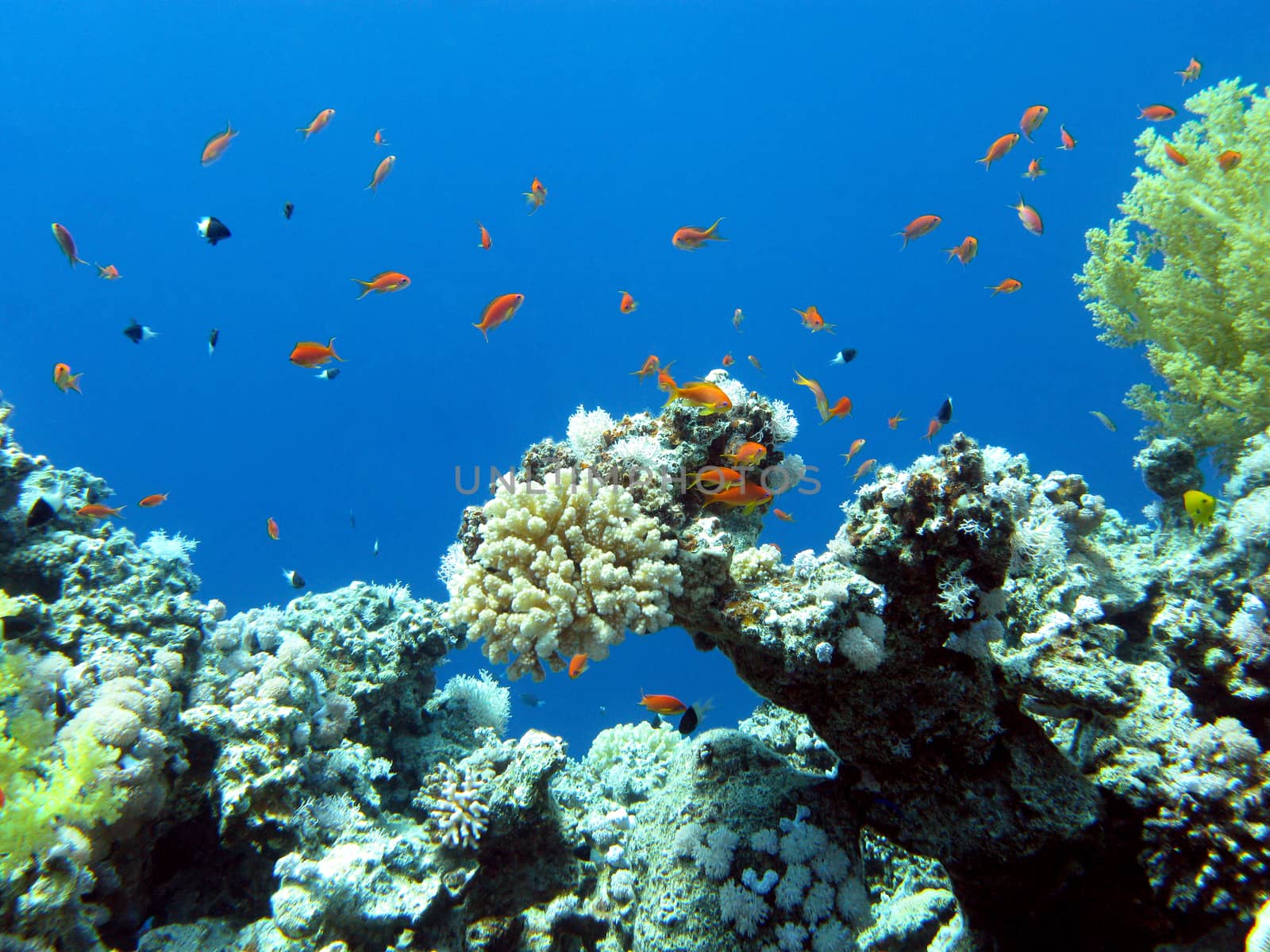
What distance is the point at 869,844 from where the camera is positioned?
453cm

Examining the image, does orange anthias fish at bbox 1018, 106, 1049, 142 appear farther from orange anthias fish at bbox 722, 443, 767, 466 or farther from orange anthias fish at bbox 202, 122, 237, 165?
orange anthias fish at bbox 202, 122, 237, 165

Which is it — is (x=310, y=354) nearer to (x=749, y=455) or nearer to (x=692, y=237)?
(x=692, y=237)

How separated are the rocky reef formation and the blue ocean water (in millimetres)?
36494

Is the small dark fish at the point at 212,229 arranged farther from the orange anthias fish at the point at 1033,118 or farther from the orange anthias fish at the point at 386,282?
the orange anthias fish at the point at 1033,118

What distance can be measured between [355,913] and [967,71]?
66899 mm

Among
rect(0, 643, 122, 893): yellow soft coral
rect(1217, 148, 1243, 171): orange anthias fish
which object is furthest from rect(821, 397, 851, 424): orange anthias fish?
rect(0, 643, 122, 893): yellow soft coral

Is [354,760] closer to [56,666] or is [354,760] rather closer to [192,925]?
[192,925]

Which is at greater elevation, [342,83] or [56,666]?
[342,83]

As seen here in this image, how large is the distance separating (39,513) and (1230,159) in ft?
36.9

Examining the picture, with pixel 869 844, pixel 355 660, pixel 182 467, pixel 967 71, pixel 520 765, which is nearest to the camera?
pixel 520 765

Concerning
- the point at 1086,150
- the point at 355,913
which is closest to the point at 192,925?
the point at 355,913

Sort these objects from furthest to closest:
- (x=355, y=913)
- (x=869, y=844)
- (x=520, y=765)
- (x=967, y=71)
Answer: (x=967, y=71), (x=869, y=844), (x=520, y=765), (x=355, y=913)

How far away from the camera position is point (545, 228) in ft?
171

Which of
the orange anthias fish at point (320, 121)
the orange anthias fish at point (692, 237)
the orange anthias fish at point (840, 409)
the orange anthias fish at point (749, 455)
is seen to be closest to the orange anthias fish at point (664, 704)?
the orange anthias fish at point (749, 455)
